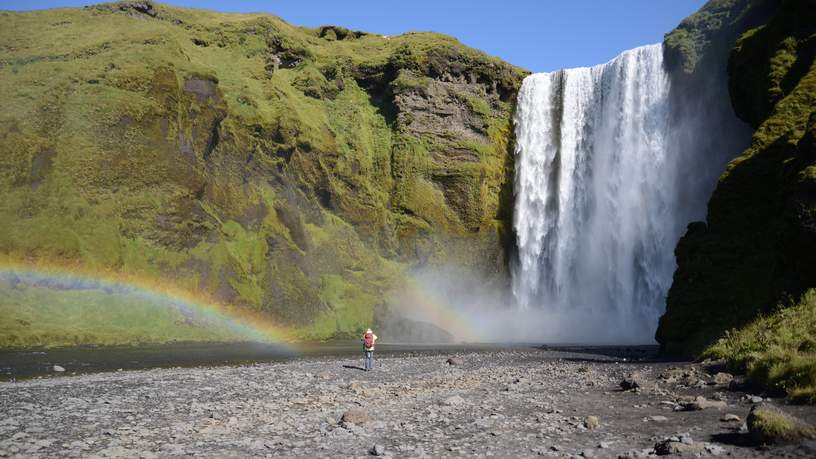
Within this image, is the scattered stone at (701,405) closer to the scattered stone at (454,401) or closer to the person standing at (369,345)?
the scattered stone at (454,401)

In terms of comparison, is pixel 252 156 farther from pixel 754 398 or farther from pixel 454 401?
pixel 754 398

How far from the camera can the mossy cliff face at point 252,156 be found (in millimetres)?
53625

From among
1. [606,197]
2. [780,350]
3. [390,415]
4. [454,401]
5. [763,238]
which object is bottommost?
[390,415]

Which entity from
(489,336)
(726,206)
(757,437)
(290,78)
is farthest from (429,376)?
(290,78)

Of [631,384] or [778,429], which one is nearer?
[778,429]

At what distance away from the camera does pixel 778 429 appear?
30.2 ft

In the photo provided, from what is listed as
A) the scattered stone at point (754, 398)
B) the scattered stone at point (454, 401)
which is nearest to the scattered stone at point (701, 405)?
the scattered stone at point (754, 398)

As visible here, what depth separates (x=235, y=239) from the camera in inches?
2286

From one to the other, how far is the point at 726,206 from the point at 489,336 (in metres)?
34.4

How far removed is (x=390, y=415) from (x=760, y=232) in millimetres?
22952

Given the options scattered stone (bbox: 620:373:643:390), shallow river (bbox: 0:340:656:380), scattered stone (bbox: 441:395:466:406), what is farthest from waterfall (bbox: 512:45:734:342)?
scattered stone (bbox: 441:395:466:406)

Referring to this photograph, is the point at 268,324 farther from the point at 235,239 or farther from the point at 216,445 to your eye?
the point at 216,445

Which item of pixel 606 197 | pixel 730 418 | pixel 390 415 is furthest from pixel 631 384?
pixel 606 197

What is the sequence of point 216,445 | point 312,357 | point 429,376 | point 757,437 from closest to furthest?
point 757,437 < point 216,445 < point 429,376 < point 312,357
